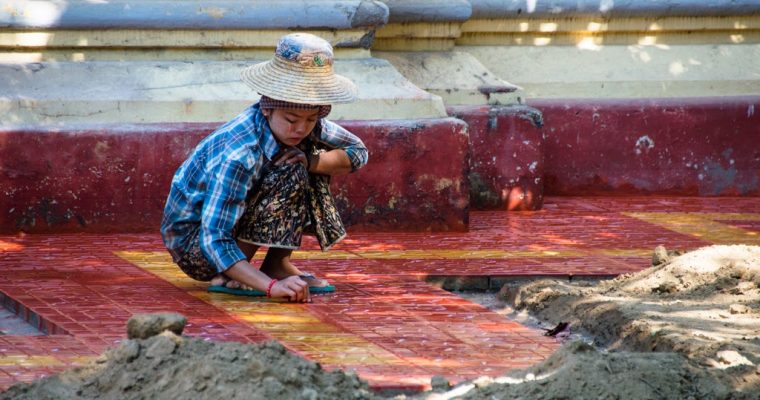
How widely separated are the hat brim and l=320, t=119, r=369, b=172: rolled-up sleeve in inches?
12.1

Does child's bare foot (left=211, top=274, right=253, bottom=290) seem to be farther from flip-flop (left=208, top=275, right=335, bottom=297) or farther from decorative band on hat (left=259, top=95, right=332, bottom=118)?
decorative band on hat (left=259, top=95, right=332, bottom=118)

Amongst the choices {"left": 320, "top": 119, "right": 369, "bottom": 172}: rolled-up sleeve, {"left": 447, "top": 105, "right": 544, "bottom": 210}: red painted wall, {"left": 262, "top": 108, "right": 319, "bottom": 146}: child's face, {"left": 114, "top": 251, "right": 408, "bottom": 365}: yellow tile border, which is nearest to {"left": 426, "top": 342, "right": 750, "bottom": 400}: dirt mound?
{"left": 114, "top": 251, "right": 408, "bottom": 365}: yellow tile border

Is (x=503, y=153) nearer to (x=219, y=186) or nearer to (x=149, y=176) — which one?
(x=149, y=176)

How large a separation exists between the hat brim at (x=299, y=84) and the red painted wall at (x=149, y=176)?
6.08 ft

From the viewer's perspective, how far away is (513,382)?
430 centimetres

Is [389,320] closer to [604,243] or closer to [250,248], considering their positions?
[250,248]

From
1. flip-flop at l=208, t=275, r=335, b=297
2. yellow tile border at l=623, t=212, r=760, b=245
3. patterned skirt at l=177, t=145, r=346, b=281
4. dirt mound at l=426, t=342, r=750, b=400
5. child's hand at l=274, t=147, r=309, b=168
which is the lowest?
dirt mound at l=426, t=342, r=750, b=400

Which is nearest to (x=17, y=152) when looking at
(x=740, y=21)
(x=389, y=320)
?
(x=389, y=320)

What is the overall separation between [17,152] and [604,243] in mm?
3091

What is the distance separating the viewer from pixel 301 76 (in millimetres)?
5672

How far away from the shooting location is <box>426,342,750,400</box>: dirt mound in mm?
4074

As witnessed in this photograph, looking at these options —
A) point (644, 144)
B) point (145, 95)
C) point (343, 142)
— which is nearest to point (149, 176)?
point (145, 95)

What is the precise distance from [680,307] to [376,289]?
1352 mm

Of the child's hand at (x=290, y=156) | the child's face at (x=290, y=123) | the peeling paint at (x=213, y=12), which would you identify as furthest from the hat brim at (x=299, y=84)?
the peeling paint at (x=213, y=12)
